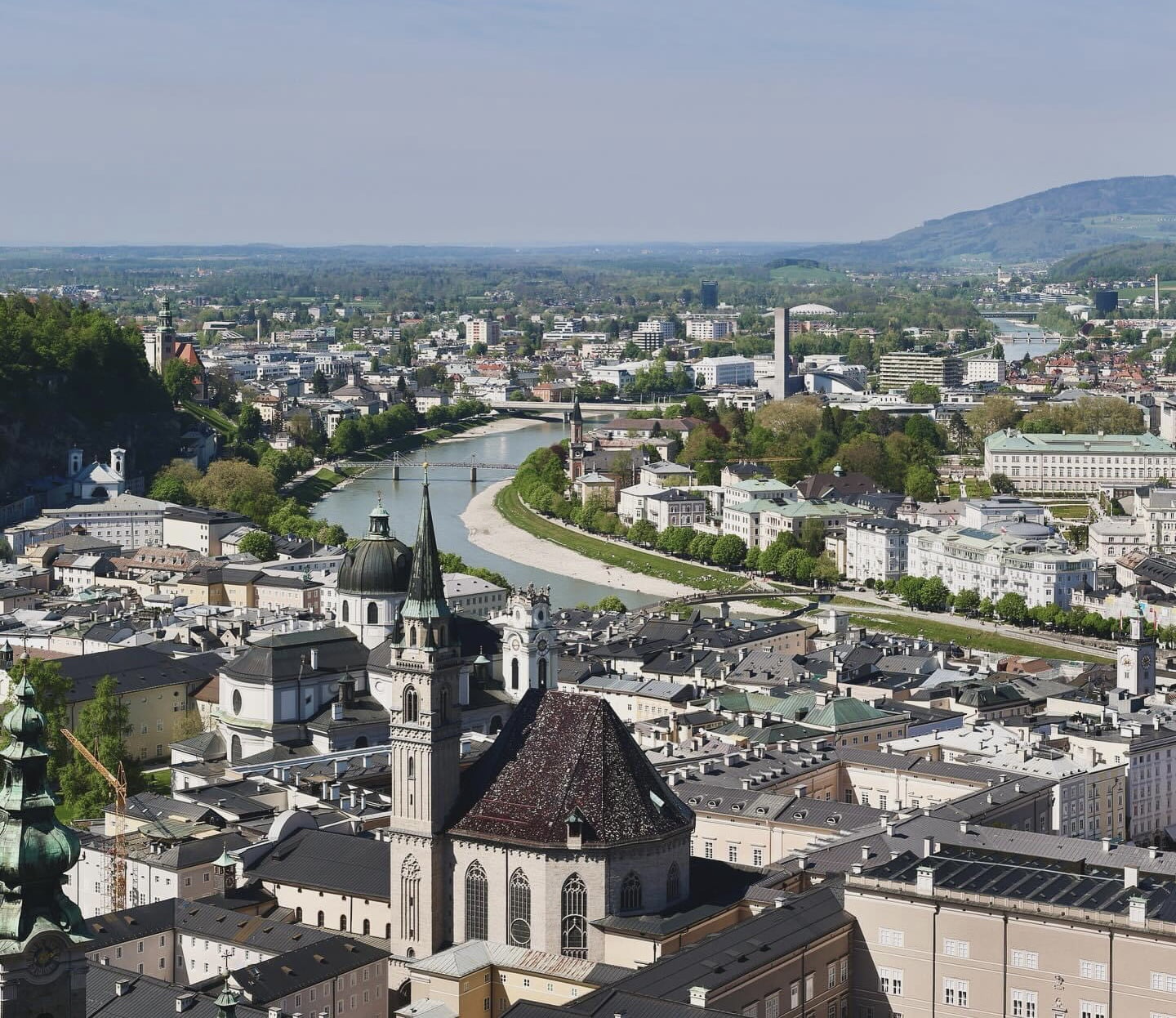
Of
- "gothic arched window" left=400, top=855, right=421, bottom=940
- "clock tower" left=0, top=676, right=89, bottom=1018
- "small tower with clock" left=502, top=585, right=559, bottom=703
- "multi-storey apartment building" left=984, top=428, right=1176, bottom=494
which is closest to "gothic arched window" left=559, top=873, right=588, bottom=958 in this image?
"gothic arched window" left=400, top=855, right=421, bottom=940

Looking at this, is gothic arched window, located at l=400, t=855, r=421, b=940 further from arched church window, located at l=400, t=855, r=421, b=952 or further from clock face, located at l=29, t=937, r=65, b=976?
clock face, located at l=29, t=937, r=65, b=976

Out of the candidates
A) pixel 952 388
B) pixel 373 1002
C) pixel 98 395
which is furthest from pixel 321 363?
pixel 373 1002

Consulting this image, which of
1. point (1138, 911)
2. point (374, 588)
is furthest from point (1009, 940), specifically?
point (374, 588)

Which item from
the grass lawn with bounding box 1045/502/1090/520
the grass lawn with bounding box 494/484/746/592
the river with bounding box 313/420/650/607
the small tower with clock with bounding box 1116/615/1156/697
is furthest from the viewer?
the grass lawn with bounding box 1045/502/1090/520

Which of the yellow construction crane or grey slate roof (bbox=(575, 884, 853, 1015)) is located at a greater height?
grey slate roof (bbox=(575, 884, 853, 1015))

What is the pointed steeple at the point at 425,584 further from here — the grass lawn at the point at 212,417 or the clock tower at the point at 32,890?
the grass lawn at the point at 212,417

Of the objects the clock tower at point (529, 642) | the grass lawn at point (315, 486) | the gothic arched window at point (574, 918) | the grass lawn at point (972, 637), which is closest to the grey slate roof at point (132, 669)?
the clock tower at point (529, 642)
